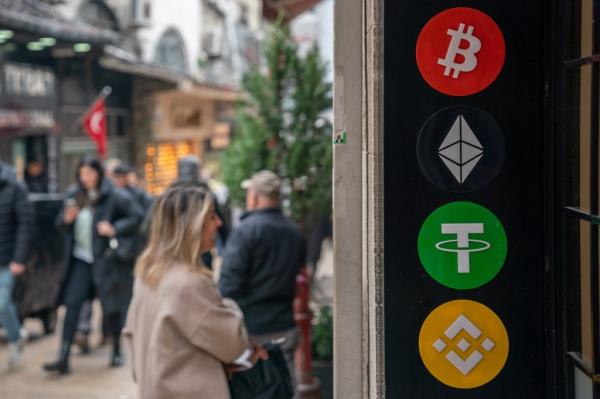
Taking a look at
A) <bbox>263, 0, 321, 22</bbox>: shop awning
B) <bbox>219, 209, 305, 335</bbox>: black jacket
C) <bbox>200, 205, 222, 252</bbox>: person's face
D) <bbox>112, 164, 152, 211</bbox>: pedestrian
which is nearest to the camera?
<bbox>200, 205, 222, 252</bbox>: person's face

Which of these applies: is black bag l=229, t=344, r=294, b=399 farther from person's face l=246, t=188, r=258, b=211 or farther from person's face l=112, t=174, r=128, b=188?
person's face l=112, t=174, r=128, b=188

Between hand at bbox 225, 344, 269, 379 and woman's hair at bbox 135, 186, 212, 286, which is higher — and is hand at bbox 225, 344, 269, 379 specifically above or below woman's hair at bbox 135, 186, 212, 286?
below

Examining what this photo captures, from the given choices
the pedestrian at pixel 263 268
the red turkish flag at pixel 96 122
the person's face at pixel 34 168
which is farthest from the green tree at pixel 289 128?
the red turkish flag at pixel 96 122

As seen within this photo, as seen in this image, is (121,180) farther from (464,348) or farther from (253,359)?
(464,348)

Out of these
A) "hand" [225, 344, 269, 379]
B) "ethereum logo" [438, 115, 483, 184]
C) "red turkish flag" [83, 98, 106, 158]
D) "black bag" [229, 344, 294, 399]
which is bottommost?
"black bag" [229, 344, 294, 399]

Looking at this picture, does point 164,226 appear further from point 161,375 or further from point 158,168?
point 158,168

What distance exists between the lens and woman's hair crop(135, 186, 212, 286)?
3.98m

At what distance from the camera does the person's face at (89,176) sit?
8172mm

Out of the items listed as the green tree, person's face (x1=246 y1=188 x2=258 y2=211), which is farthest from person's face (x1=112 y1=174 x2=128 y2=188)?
person's face (x1=246 y1=188 x2=258 y2=211)

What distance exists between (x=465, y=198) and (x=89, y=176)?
19.1 feet

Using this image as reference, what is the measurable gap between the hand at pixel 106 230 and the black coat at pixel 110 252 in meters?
0.04

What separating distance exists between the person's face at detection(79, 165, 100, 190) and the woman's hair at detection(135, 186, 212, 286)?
165 inches

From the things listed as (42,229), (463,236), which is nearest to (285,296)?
(463,236)

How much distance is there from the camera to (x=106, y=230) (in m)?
8.12
